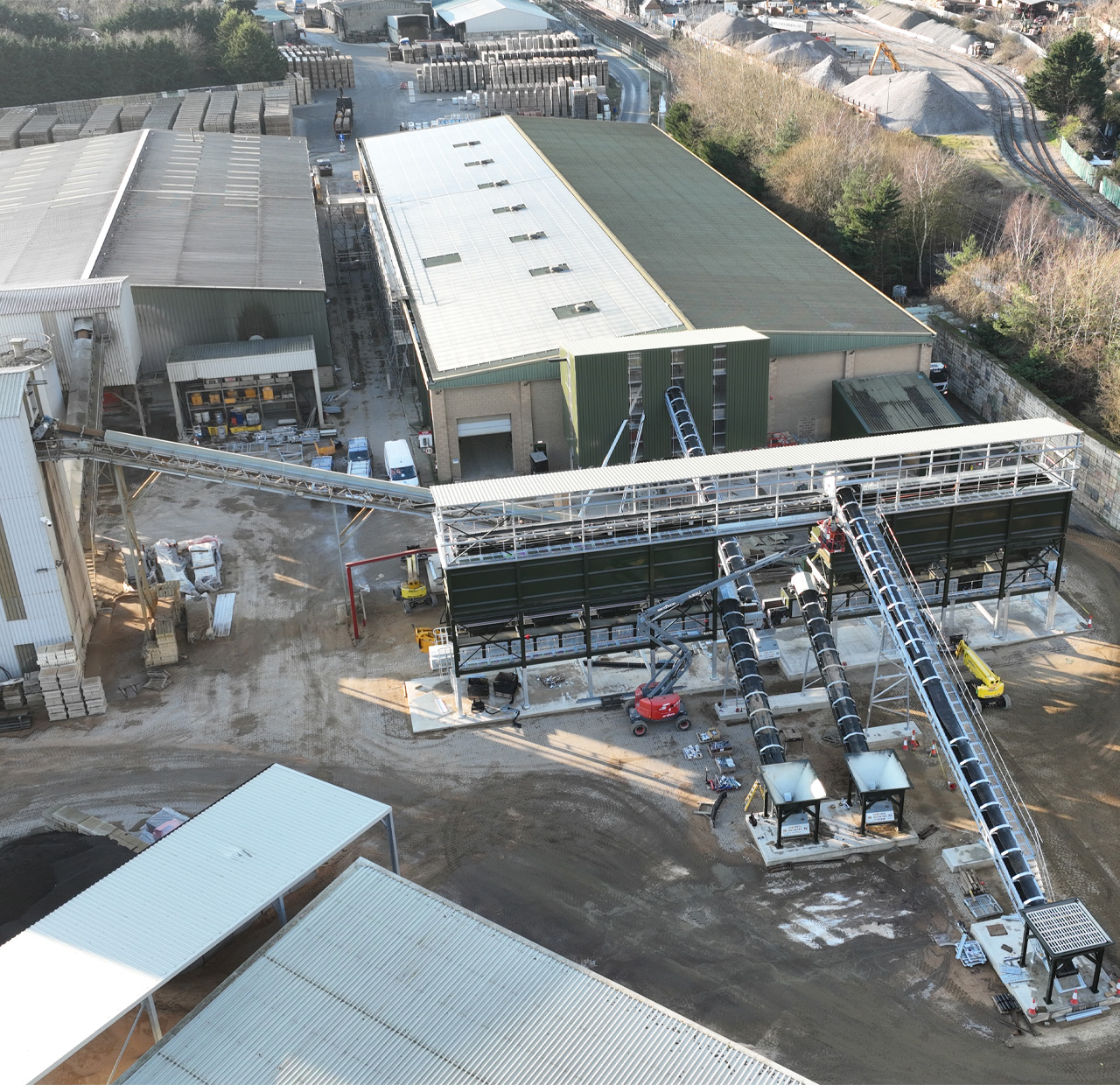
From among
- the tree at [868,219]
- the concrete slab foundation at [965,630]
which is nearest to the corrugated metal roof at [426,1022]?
the concrete slab foundation at [965,630]

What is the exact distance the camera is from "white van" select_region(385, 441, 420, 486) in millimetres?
47062

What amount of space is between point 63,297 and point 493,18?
95.0 m

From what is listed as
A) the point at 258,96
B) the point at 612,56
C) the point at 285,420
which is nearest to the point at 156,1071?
the point at 285,420

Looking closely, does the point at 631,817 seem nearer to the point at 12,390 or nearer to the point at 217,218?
the point at 12,390

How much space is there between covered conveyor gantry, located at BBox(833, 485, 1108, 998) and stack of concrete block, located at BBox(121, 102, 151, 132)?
269ft

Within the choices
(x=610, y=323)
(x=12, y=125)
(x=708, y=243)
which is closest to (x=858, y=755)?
(x=610, y=323)

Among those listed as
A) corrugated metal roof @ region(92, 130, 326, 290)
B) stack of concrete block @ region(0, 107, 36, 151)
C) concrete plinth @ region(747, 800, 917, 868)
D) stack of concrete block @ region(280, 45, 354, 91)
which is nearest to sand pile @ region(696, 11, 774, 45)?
stack of concrete block @ region(280, 45, 354, 91)

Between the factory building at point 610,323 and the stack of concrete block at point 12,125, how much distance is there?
143ft

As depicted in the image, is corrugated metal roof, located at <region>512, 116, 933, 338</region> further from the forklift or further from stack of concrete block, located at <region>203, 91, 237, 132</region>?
stack of concrete block, located at <region>203, 91, 237, 132</region>

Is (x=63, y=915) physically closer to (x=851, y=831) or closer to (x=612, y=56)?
(x=851, y=831)

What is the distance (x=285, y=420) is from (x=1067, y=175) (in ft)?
184

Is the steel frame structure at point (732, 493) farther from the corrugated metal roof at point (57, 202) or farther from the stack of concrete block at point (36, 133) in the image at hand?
the stack of concrete block at point (36, 133)

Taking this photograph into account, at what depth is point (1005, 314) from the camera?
51.5 meters

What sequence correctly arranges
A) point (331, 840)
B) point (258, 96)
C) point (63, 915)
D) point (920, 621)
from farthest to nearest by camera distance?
1. point (258, 96)
2. point (920, 621)
3. point (331, 840)
4. point (63, 915)
